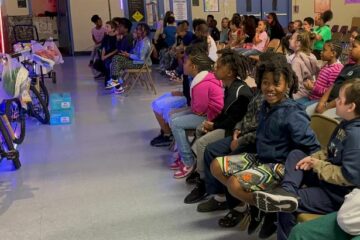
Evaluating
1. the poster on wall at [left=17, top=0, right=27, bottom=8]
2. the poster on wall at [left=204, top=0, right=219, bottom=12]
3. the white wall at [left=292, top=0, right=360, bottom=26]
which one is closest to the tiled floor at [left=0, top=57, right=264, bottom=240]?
the poster on wall at [left=204, top=0, right=219, bottom=12]

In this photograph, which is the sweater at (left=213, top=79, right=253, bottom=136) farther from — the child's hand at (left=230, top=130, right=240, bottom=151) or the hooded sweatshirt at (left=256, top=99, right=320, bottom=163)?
the hooded sweatshirt at (left=256, top=99, right=320, bottom=163)

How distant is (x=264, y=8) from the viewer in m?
14.4

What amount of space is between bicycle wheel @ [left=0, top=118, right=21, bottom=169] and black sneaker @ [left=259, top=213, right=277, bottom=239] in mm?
2462

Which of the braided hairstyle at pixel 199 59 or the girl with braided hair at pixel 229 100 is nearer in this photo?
the girl with braided hair at pixel 229 100

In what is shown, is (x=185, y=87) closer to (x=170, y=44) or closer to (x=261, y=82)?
(x=261, y=82)

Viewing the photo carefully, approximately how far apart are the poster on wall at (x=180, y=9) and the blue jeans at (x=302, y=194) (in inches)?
469

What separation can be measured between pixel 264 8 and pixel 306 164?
12863 millimetres

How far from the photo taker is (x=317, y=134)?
101 inches

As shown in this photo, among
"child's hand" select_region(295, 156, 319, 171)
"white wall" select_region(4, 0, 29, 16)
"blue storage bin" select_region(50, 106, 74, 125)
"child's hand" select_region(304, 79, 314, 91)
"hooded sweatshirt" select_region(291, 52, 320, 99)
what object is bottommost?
"blue storage bin" select_region(50, 106, 74, 125)

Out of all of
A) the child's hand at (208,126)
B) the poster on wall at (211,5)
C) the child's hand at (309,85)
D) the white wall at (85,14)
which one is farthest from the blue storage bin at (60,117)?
the poster on wall at (211,5)

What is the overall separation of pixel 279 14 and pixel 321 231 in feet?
44.2

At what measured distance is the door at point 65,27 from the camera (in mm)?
14473

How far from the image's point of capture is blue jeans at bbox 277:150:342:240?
2.06 metres

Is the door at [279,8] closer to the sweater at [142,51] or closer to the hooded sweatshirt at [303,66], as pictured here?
the sweater at [142,51]
